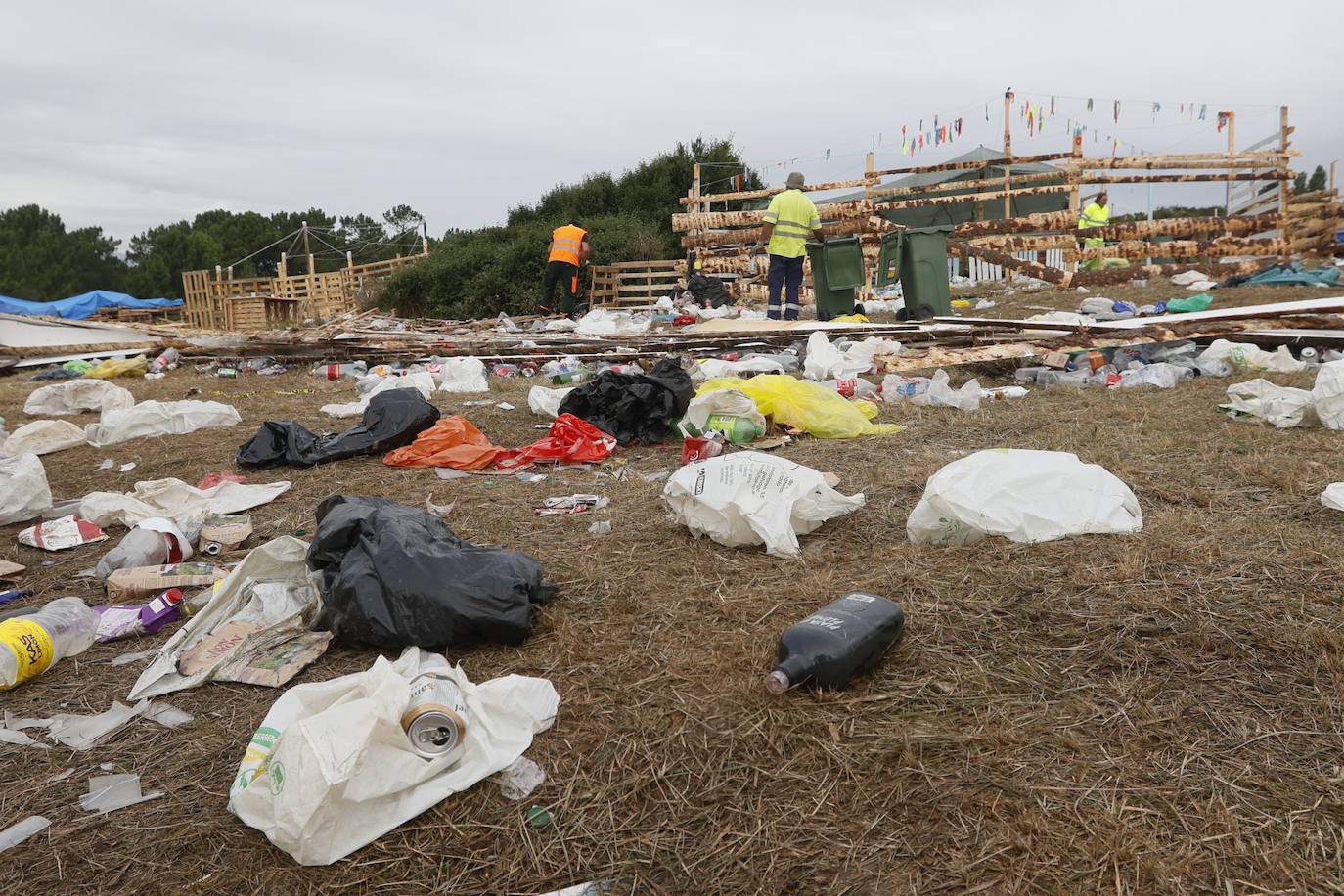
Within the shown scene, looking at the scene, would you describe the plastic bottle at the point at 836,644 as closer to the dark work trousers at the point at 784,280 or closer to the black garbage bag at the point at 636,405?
the black garbage bag at the point at 636,405

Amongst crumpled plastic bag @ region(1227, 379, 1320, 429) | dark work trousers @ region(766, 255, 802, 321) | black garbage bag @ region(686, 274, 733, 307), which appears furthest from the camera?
black garbage bag @ region(686, 274, 733, 307)

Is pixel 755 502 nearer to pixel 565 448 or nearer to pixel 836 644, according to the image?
pixel 836 644

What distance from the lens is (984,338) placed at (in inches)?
285

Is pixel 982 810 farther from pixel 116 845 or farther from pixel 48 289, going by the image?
A: pixel 48 289

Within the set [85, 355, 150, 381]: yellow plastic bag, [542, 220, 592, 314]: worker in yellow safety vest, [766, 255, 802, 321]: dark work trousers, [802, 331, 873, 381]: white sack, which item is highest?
[542, 220, 592, 314]: worker in yellow safety vest

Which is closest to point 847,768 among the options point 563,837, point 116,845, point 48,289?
point 563,837

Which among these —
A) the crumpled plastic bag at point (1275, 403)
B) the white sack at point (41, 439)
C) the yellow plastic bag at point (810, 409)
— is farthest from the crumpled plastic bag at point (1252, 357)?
the white sack at point (41, 439)

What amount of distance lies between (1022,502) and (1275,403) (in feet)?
8.05

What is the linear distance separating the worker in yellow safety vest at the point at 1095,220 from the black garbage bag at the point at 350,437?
13558 millimetres

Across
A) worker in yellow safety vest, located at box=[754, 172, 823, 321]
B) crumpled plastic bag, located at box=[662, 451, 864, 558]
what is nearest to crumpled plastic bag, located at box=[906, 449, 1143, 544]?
crumpled plastic bag, located at box=[662, 451, 864, 558]

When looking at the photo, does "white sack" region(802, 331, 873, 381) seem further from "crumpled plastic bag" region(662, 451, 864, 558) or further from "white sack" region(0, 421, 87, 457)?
"white sack" region(0, 421, 87, 457)

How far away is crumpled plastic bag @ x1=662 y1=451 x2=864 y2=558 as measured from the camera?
2.82m

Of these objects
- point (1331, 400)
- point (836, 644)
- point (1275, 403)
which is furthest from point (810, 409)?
point (836, 644)

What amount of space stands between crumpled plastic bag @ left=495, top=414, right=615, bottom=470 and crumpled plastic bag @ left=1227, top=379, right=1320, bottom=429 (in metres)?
3.43
